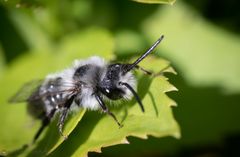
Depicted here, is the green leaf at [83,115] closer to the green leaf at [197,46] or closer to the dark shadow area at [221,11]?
the green leaf at [197,46]

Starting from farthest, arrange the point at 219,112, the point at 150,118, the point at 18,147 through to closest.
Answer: the point at 219,112 < the point at 18,147 < the point at 150,118

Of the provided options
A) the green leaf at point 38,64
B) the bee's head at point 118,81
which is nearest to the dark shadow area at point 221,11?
the green leaf at point 38,64

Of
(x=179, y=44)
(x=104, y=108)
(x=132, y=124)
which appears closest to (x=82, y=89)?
(x=104, y=108)

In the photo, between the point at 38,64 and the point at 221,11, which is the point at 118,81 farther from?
the point at 221,11

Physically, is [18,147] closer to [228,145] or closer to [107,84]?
[107,84]

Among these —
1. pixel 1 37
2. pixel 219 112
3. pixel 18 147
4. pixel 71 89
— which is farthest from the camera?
pixel 1 37

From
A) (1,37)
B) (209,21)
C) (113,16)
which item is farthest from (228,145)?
(1,37)
